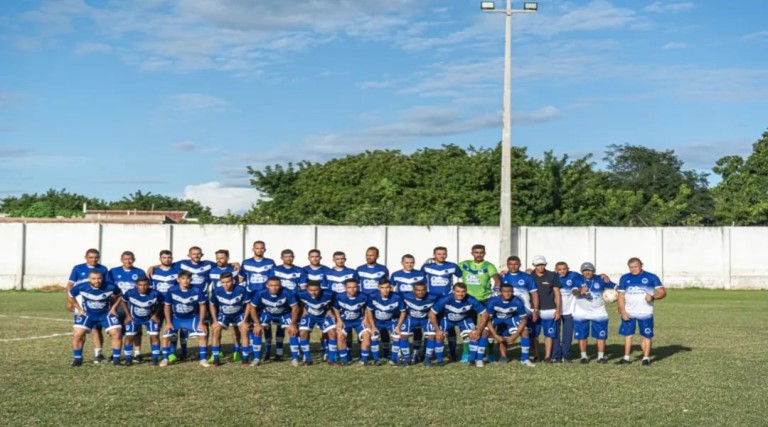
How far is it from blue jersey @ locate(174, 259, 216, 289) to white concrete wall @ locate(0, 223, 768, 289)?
17443 millimetres

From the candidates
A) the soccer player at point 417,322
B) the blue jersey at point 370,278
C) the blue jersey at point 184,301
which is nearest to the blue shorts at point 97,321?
the blue jersey at point 184,301

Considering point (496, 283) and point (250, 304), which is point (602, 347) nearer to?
point (496, 283)

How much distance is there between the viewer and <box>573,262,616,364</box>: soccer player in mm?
14664

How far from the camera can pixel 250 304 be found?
1452 centimetres

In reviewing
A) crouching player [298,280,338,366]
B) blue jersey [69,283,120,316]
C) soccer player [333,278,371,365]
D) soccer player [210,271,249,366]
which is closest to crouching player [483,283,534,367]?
soccer player [333,278,371,365]

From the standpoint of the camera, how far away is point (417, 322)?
47.6 feet

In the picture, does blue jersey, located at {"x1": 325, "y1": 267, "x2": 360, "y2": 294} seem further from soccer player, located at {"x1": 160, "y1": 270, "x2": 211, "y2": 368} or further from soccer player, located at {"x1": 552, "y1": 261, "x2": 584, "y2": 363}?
soccer player, located at {"x1": 552, "y1": 261, "x2": 584, "y2": 363}

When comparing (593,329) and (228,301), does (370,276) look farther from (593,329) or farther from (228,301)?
(593,329)

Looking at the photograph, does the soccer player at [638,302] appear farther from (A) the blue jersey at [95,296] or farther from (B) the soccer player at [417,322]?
(A) the blue jersey at [95,296]

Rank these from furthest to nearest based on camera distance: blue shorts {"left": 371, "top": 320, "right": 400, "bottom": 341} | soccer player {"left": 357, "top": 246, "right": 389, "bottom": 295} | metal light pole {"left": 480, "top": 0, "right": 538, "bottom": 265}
A: metal light pole {"left": 480, "top": 0, "right": 538, "bottom": 265}
soccer player {"left": 357, "top": 246, "right": 389, "bottom": 295}
blue shorts {"left": 371, "top": 320, "right": 400, "bottom": 341}

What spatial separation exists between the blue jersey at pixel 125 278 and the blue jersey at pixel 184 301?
0.59 meters

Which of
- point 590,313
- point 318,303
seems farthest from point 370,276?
point 590,313

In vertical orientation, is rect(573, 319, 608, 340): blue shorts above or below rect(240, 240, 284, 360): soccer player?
below

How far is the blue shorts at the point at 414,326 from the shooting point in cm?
1434
